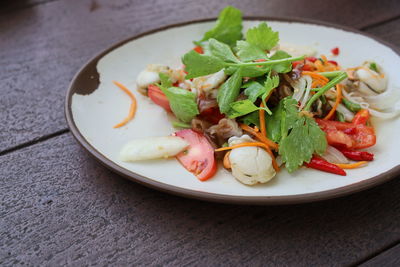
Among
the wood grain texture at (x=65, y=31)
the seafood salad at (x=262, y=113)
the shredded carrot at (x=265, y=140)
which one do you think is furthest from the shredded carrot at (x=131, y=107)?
the shredded carrot at (x=265, y=140)

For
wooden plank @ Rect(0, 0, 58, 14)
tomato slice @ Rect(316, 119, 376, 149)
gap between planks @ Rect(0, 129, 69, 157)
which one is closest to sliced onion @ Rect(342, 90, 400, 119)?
tomato slice @ Rect(316, 119, 376, 149)

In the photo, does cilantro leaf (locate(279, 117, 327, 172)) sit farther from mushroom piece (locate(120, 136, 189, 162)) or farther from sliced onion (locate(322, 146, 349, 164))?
mushroom piece (locate(120, 136, 189, 162))

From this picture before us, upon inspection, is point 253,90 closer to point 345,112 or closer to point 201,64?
point 201,64

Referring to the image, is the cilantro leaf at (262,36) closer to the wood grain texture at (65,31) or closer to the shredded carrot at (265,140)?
the shredded carrot at (265,140)

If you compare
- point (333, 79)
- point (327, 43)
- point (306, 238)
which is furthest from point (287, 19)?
point (306, 238)

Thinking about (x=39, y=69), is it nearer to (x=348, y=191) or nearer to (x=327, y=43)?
(x=327, y=43)

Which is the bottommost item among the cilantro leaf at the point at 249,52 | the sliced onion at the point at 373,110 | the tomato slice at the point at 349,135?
the tomato slice at the point at 349,135
